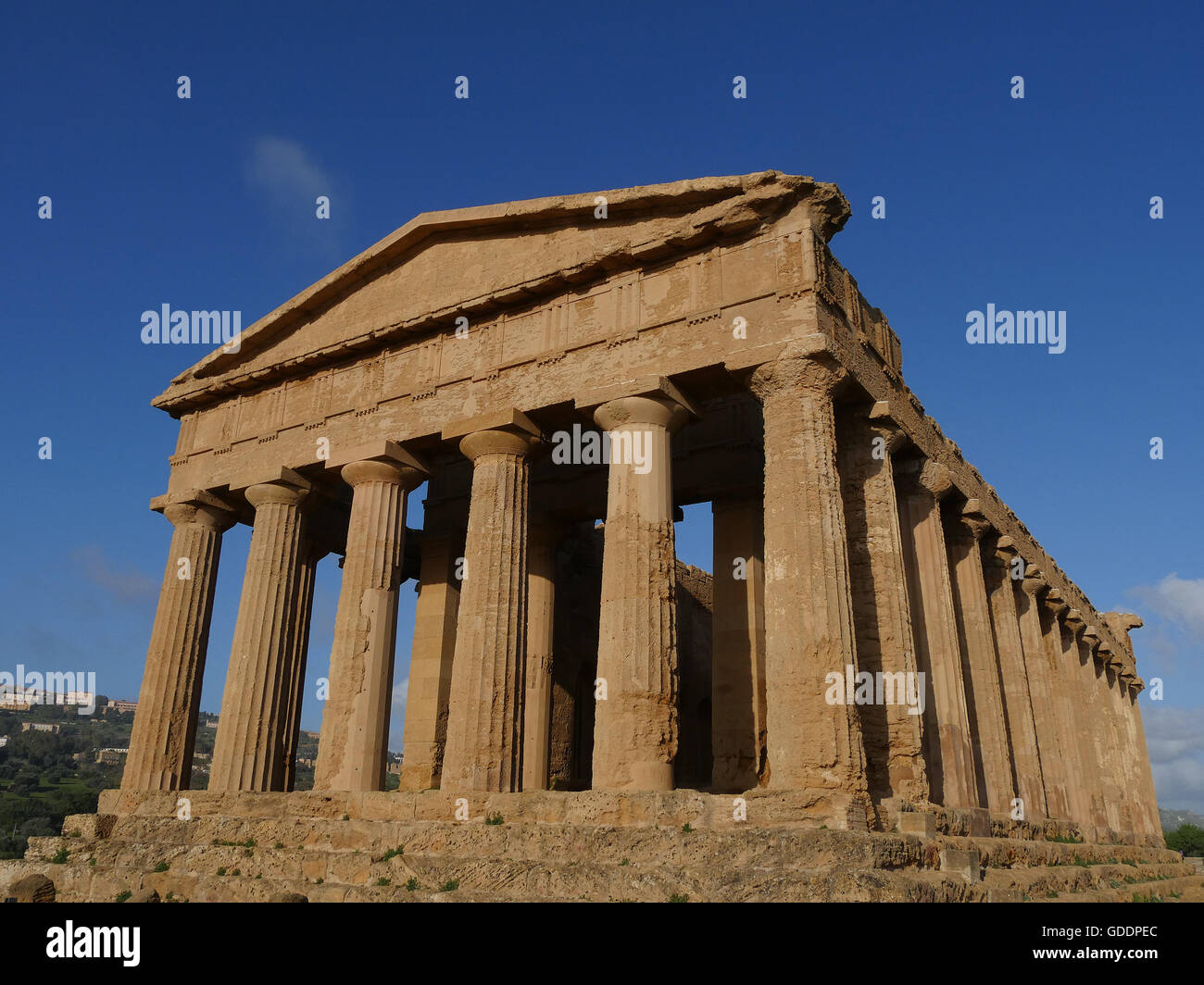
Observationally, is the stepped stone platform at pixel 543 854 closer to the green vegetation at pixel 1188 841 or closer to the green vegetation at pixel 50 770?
the green vegetation at pixel 50 770

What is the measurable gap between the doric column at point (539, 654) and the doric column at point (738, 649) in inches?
148

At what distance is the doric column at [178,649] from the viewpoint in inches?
738

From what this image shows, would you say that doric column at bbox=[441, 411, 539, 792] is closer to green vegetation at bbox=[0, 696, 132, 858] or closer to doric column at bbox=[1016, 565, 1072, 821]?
doric column at bbox=[1016, 565, 1072, 821]

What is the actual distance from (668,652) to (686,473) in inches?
264

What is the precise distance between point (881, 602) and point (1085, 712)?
1562 cm

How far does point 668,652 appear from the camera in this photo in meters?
13.4

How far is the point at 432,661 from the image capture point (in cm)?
2080

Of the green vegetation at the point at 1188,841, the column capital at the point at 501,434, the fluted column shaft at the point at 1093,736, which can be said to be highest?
the column capital at the point at 501,434

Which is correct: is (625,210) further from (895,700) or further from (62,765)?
(62,765)

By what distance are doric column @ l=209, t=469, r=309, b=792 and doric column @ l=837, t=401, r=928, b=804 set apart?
11037 mm

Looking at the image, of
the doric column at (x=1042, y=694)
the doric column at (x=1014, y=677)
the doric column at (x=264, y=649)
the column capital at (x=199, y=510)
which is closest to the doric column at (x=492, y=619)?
the doric column at (x=264, y=649)

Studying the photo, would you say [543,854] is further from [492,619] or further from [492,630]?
[492,619]
